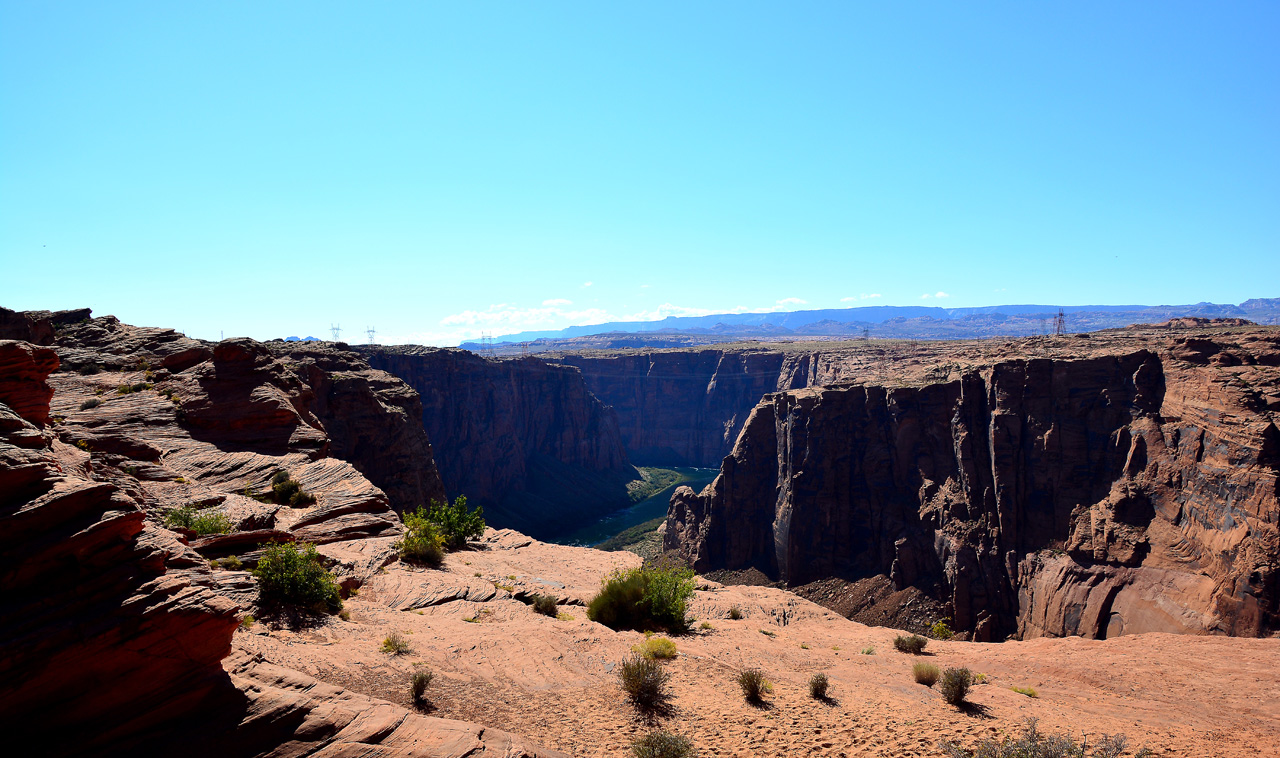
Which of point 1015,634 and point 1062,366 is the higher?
point 1062,366

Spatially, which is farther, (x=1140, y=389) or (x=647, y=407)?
(x=647, y=407)

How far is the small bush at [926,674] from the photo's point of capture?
16.2 meters

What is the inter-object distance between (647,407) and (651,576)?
14855 centimetres

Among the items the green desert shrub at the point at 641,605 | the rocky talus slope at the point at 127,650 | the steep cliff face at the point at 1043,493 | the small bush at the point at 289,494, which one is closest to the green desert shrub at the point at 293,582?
the rocky talus slope at the point at 127,650

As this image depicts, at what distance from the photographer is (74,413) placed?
23.2 metres

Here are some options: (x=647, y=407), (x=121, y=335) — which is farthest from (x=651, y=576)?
(x=647, y=407)

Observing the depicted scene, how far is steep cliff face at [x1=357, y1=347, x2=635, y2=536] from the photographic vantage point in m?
97.9

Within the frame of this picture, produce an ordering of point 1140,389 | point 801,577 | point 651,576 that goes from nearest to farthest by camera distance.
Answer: point 651,576 → point 1140,389 → point 801,577

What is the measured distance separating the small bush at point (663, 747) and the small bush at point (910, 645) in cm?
1194

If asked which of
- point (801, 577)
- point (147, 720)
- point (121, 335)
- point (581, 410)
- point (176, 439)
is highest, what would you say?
point (121, 335)

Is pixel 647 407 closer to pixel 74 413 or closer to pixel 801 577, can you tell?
pixel 801 577

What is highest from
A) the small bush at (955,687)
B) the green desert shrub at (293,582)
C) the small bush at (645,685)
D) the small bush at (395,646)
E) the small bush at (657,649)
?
the green desert shrub at (293,582)

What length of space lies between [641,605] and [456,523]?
458 inches

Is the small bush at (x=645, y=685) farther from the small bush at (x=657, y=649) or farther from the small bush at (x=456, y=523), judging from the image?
the small bush at (x=456, y=523)
